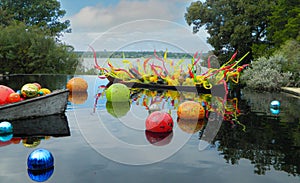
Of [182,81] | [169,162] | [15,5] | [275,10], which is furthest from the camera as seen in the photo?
[15,5]

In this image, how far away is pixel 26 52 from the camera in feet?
93.7

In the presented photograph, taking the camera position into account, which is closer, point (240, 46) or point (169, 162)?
point (169, 162)

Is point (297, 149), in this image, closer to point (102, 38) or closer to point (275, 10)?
point (102, 38)

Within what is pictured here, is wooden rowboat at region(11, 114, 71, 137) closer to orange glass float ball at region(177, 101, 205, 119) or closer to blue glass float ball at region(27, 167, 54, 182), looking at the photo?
blue glass float ball at region(27, 167, 54, 182)

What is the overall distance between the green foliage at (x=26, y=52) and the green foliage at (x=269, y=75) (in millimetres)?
16270

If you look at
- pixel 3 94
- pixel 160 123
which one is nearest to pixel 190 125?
pixel 160 123

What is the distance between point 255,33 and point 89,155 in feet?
77.8

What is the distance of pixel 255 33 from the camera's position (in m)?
27.4

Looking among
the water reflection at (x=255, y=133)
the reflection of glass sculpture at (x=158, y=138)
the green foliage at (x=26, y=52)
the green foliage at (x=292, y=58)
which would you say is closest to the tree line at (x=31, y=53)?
the green foliage at (x=26, y=52)

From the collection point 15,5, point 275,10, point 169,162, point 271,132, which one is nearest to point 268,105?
point 271,132

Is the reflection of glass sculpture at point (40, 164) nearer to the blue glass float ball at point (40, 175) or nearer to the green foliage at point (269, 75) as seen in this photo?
the blue glass float ball at point (40, 175)

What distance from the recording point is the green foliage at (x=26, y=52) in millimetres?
28375

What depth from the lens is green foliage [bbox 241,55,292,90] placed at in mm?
17953

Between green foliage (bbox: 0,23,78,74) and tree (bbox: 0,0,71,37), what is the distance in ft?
30.4
